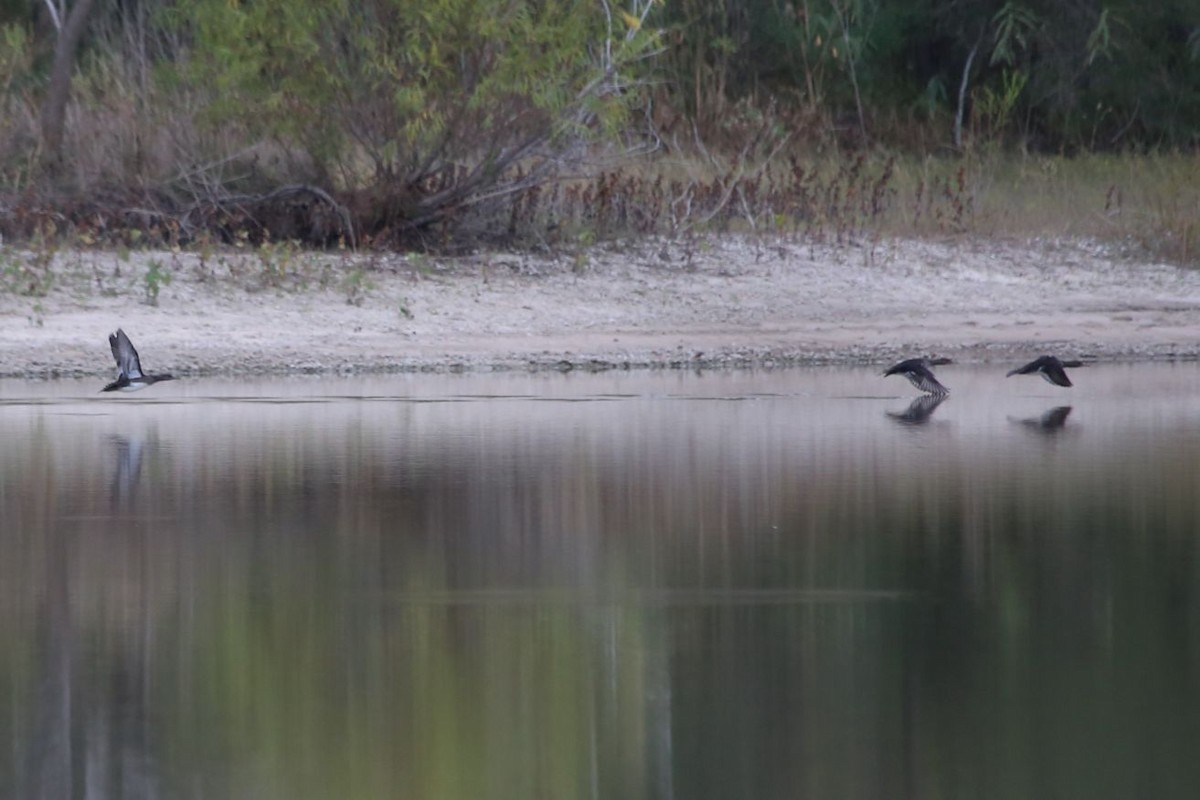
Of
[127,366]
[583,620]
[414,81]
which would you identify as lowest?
[583,620]

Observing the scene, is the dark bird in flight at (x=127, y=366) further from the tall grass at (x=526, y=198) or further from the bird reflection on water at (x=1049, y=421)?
the bird reflection on water at (x=1049, y=421)

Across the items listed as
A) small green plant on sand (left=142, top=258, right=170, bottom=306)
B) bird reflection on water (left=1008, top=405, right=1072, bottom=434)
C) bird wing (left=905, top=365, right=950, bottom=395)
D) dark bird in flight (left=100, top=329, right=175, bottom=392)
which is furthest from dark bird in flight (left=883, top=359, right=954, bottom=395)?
small green plant on sand (left=142, top=258, right=170, bottom=306)

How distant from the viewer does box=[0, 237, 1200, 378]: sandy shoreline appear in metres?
12.9

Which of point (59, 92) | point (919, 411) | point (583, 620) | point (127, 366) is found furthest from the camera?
point (59, 92)

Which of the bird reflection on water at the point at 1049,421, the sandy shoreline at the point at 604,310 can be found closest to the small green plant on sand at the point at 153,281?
the sandy shoreline at the point at 604,310

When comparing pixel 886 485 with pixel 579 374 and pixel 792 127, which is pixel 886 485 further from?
pixel 792 127

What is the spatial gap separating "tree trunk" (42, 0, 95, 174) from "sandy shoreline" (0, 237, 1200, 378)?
1.81 m

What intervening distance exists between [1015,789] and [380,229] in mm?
12389

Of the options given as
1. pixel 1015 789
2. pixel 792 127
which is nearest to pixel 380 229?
pixel 792 127

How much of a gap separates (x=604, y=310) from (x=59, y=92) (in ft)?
16.8

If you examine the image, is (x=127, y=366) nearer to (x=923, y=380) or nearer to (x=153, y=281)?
(x=153, y=281)

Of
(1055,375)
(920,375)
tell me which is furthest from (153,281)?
(1055,375)

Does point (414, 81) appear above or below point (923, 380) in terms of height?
above

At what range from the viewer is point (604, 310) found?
1451 cm
